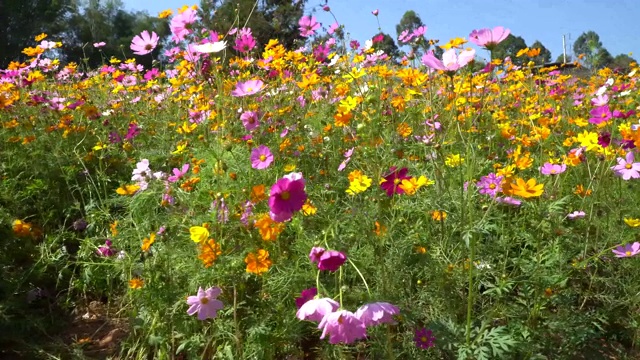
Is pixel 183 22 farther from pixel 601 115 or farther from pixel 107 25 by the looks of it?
pixel 107 25

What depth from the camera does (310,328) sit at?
1549mm

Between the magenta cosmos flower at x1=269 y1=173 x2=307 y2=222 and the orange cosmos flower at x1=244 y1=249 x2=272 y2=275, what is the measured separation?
0.70 feet

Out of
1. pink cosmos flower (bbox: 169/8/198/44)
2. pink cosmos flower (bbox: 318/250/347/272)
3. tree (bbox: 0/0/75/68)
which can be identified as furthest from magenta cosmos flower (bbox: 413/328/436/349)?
tree (bbox: 0/0/75/68)

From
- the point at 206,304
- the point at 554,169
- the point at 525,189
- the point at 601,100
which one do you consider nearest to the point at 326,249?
the point at 206,304

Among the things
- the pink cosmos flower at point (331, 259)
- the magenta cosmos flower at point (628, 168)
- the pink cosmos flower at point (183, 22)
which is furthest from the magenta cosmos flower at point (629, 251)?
the pink cosmos flower at point (183, 22)

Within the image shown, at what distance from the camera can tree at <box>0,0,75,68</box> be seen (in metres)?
24.9

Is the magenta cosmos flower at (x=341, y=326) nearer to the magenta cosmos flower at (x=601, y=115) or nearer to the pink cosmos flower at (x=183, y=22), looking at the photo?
the pink cosmos flower at (x=183, y=22)

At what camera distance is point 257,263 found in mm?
1392

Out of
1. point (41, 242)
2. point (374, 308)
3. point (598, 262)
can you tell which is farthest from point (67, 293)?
point (598, 262)

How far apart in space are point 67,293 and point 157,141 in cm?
123

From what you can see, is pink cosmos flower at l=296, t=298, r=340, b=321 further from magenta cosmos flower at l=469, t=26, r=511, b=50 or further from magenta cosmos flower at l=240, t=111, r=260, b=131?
magenta cosmos flower at l=240, t=111, r=260, b=131

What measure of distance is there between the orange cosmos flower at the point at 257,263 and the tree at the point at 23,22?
83.4 ft

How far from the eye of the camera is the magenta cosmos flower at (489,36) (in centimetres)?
139

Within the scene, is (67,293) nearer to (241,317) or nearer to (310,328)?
(241,317)
